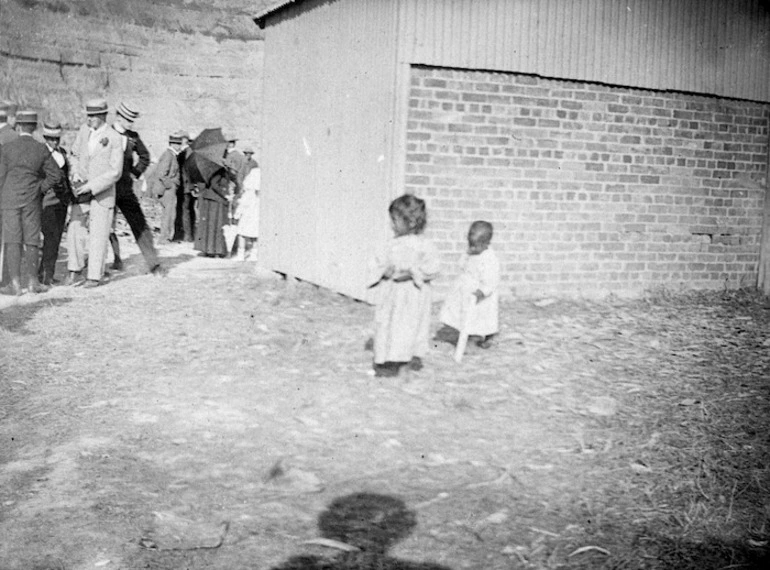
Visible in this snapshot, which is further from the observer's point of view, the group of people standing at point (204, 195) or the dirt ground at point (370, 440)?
the group of people standing at point (204, 195)

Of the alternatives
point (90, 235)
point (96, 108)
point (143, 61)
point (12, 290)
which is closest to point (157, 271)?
point (90, 235)

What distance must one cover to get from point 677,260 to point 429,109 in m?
3.75

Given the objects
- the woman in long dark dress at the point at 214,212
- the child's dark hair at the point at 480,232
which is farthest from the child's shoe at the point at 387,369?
the woman in long dark dress at the point at 214,212

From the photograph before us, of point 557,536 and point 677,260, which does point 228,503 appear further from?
point 677,260

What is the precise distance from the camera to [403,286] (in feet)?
22.7

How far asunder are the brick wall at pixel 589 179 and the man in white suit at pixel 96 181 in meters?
3.66

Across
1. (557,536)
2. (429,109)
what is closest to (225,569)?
(557,536)

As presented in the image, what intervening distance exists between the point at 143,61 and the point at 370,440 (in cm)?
2322

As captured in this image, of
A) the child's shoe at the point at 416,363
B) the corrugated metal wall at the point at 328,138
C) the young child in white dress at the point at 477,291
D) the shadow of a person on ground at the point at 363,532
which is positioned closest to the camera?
the shadow of a person on ground at the point at 363,532

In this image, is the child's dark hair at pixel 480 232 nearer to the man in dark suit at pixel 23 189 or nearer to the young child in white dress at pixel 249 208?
the man in dark suit at pixel 23 189

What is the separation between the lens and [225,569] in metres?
3.78

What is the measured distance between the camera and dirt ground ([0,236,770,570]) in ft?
13.3

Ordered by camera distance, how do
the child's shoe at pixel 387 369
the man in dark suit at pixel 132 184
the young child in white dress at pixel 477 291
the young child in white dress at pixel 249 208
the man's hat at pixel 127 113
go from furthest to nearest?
the young child in white dress at pixel 249 208 → the man's hat at pixel 127 113 → the man in dark suit at pixel 132 184 → the young child in white dress at pixel 477 291 → the child's shoe at pixel 387 369

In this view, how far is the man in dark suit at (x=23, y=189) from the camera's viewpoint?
33.9ft
